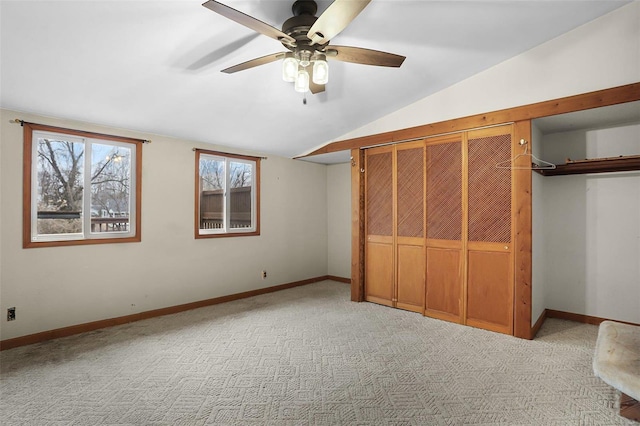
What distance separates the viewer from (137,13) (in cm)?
214

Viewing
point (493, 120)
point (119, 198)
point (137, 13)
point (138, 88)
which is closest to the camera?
→ point (137, 13)

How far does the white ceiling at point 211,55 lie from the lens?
2223 millimetres

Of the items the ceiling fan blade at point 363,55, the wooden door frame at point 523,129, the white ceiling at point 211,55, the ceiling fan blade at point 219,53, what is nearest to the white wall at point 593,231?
the wooden door frame at point 523,129

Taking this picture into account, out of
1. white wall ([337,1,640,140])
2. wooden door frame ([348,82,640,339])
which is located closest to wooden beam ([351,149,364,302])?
wooden door frame ([348,82,640,339])

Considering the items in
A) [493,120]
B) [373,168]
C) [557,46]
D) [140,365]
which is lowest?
[140,365]

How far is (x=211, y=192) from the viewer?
189 inches

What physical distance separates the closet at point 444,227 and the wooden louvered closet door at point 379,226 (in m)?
0.01

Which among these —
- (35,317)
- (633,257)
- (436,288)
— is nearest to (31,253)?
(35,317)

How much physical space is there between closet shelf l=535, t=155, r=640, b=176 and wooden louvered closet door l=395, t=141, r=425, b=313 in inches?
53.8

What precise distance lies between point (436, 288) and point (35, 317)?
14.5 feet

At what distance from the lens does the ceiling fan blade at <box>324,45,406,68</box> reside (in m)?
2.20

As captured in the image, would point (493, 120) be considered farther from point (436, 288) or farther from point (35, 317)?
point (35, 317)

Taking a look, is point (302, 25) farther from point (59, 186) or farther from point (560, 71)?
point (59, 186)

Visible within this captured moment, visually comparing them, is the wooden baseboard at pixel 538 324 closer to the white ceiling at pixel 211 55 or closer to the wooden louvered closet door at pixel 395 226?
the wooden louvered closet door at pixel 395 226
